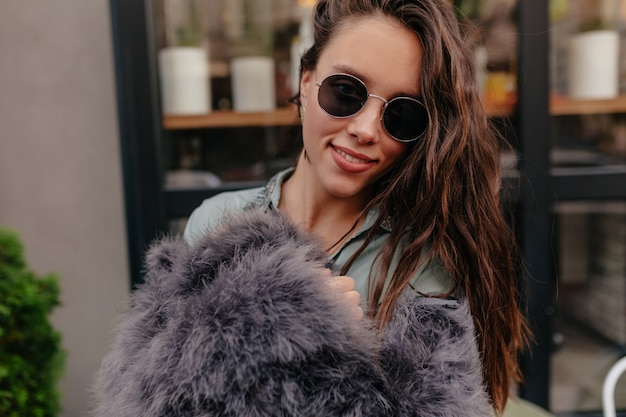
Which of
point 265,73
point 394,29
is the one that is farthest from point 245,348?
point 265,73

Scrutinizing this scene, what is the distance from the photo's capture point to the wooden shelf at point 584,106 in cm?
248

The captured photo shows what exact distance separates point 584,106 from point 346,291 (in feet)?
7.00

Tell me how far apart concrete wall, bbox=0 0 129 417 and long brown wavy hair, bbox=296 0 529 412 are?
177cm

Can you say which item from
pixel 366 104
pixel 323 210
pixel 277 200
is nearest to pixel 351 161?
pixel 366 104

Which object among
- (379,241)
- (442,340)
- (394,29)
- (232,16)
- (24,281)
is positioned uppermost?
(232,16)

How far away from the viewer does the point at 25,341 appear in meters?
1.92

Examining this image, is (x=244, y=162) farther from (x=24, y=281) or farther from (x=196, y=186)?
(x=24, y=281)

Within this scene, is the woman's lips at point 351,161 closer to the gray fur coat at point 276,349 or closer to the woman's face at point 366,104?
the woman's face at point 366,104

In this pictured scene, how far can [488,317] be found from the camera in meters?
1.10

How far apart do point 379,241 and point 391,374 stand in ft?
1.15

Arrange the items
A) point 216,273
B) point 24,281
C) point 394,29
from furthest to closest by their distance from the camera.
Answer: point 24,281, point 394,29, point 216,273

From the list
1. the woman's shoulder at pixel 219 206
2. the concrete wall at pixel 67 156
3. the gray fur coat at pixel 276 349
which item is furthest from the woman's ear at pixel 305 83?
the concrete wall at pixel 67 156

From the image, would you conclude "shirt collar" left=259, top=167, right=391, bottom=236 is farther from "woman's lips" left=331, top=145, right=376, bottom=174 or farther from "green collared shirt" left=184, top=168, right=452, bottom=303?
"woman's lips" left=331, top=145, right=376, bottom=174

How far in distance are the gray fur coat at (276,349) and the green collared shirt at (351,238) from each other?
0.25 feet
